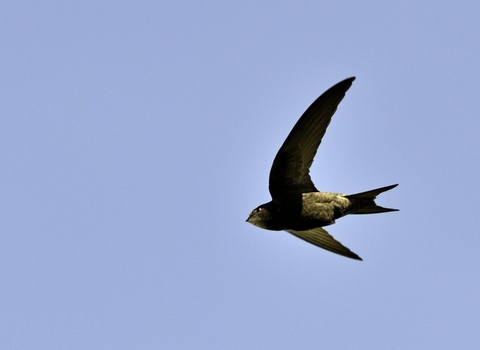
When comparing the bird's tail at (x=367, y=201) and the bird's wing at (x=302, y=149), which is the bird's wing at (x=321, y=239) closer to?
the bird's tail at (x=367, y=201)

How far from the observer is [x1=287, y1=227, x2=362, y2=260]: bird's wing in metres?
15.9

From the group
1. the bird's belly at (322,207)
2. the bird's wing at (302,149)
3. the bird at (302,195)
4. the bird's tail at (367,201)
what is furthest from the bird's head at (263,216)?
the bird's tail at (367,201)

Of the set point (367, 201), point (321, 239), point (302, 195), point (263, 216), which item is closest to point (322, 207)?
point (302, 195)

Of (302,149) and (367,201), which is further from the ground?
(302,149)

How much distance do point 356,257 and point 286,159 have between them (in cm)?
236

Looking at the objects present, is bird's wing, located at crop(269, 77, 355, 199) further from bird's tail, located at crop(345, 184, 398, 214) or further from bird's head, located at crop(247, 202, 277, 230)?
bird's tail, located at crop(345, 184, 398, 214)

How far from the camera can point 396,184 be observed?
13.6 meters

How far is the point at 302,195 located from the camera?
14703 mm

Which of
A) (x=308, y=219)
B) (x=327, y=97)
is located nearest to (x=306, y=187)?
(x=308, y=219)

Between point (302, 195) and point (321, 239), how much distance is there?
1.64 metres

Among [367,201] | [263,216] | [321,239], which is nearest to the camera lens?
[367,201]

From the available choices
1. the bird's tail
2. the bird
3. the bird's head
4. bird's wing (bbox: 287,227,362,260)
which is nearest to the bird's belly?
the bird

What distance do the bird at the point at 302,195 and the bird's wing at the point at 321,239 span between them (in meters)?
1.16

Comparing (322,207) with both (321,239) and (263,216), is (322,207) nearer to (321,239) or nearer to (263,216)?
(263,216)
